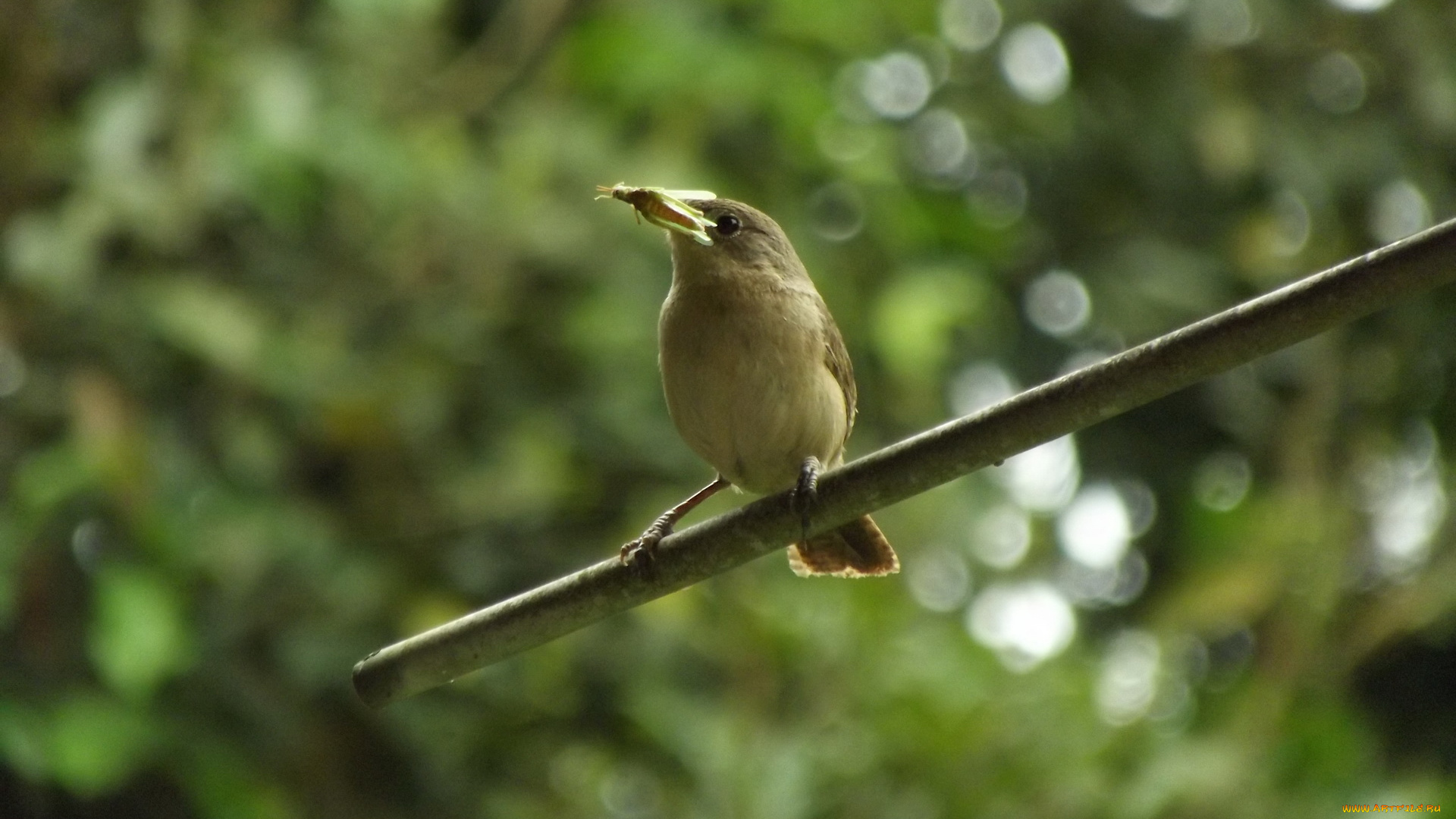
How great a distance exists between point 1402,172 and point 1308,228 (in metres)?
0.42

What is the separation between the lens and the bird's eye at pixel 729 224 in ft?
12.2

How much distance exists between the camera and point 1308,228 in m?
6.41

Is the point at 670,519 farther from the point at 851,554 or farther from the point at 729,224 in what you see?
the point at 729,224

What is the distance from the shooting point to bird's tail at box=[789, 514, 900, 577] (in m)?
3.69

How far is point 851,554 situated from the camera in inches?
147

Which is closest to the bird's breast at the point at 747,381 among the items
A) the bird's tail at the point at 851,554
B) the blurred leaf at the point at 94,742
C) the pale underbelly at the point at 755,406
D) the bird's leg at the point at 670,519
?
the pale underbelly at the point at 755,406

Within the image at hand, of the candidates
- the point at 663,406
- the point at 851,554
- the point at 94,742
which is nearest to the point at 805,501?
the point at 851,554

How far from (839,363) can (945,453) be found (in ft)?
5.99

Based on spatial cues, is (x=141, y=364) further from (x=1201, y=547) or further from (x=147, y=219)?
(x=1201, y=547)

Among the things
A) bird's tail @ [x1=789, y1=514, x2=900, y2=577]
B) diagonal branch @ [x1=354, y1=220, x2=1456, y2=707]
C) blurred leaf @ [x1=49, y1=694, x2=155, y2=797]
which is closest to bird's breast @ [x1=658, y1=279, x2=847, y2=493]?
bird's tail @ [x1=789, y1=514, x2=900, y2=577]

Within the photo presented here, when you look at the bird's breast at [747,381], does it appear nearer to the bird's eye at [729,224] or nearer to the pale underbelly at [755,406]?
the pale underbelly at [755,406]

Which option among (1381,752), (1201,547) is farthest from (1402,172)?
(1381,752)

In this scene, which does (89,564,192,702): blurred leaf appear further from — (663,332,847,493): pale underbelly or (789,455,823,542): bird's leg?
(789,455,823,542): bird's leg

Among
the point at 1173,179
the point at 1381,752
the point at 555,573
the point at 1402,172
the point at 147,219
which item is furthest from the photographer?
the point at 1173,179
